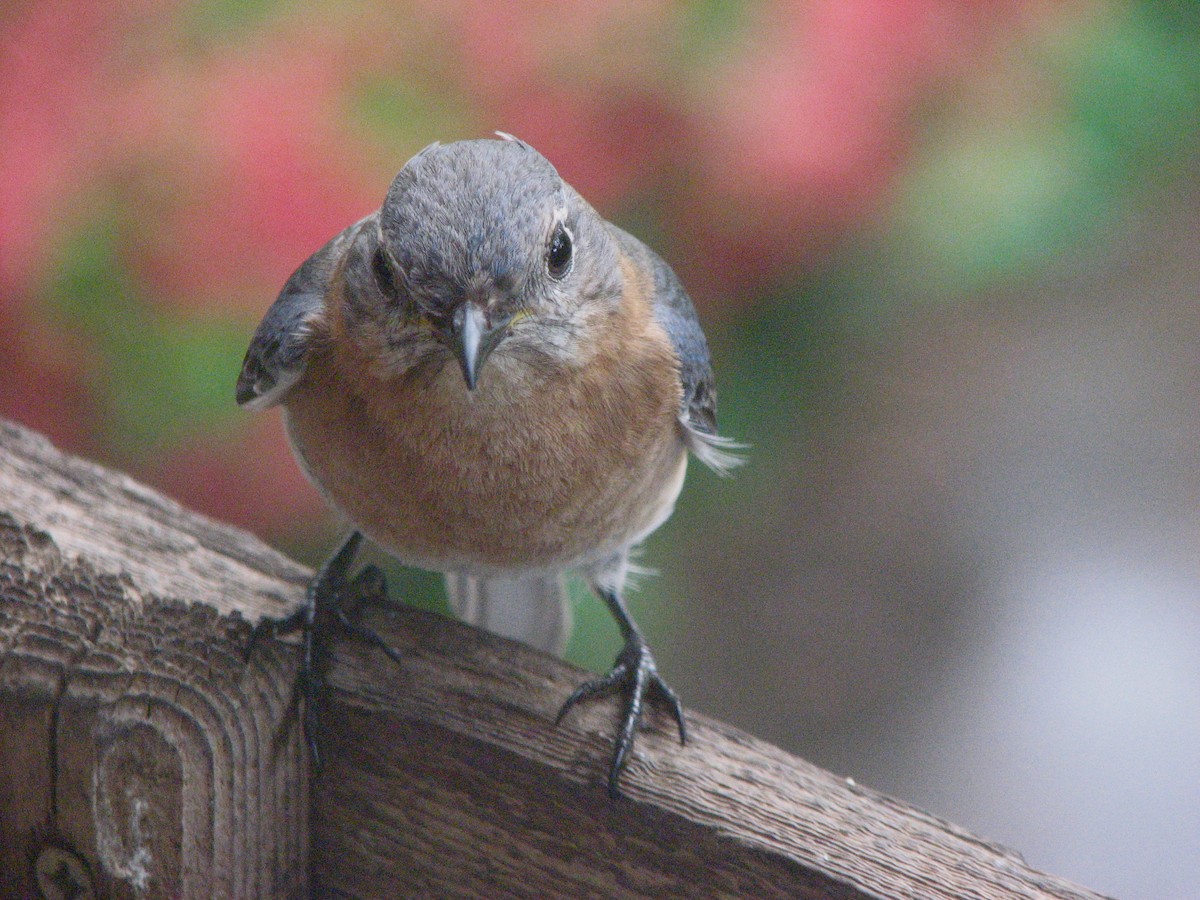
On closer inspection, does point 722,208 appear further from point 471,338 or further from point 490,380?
point 471,338

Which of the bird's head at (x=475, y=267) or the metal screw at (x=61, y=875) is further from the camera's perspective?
the bird's head at (x=475, y=267)

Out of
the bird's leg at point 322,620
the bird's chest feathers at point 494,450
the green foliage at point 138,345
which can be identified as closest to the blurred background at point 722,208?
the green foliage at point 138,345

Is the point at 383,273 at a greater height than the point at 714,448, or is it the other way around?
the point at 714,448

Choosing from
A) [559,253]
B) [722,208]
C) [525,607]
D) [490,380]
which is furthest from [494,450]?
[722,208]

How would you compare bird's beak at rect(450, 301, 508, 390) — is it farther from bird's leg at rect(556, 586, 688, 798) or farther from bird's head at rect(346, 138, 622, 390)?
bird's leg at rect(556, 586, 688, 798)

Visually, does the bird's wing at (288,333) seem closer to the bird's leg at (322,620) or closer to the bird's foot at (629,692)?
the bird's leg at (322,620)
